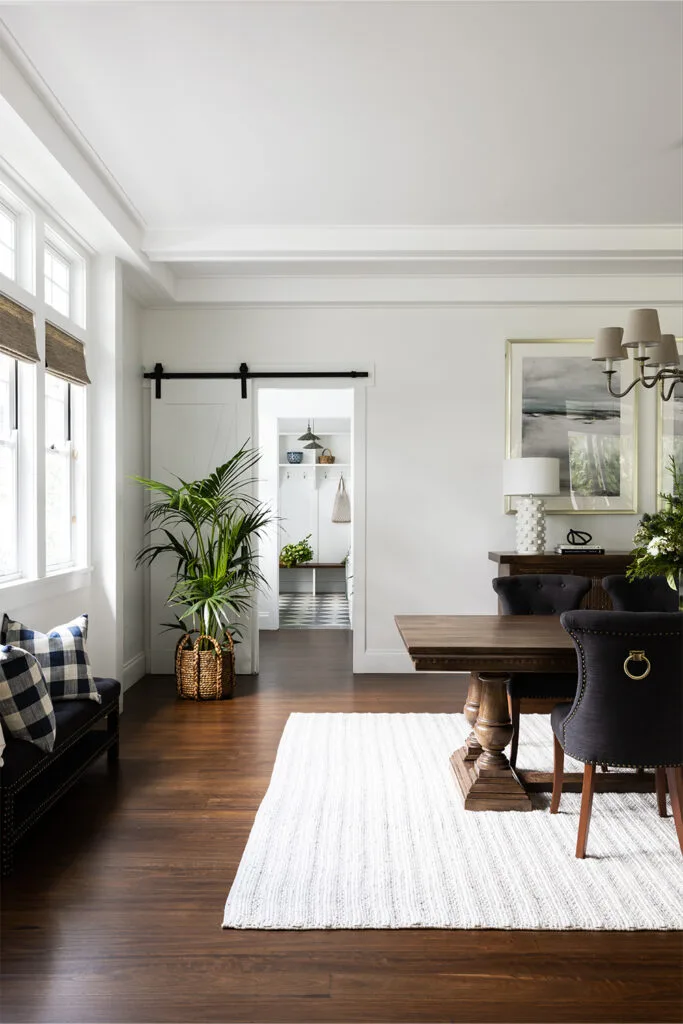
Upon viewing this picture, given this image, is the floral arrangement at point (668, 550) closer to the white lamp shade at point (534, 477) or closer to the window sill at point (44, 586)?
the white lamp shade at point (534, 477)

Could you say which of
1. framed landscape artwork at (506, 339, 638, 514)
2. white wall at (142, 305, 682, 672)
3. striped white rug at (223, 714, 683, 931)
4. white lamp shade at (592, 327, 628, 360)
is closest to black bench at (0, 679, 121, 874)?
striped white rug at (223, 714, 683, 931)

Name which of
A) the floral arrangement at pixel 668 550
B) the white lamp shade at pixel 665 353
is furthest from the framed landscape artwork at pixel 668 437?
the floral arrangement at pixel 668 550

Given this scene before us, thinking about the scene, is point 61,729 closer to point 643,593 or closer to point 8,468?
point 8,468

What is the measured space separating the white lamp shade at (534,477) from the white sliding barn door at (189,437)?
2.01 meters

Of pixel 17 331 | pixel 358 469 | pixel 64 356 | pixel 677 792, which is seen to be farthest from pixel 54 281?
pixel 677 792

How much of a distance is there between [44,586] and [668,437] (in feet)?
14.7

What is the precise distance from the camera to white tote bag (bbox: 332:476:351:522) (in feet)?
34.6

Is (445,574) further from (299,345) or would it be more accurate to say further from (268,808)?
(268,808)

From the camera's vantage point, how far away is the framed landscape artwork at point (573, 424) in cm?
585

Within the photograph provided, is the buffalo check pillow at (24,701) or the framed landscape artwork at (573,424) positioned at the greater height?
the framed landscape artwork at (573,424)

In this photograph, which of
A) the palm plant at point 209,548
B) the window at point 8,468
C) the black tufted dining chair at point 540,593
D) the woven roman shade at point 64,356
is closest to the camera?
the window at point 8,468

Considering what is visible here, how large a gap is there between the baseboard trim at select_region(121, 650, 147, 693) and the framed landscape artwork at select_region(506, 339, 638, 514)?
3017 mm

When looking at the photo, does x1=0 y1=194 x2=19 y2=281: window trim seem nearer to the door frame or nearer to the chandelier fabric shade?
the door frame

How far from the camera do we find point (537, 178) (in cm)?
426
